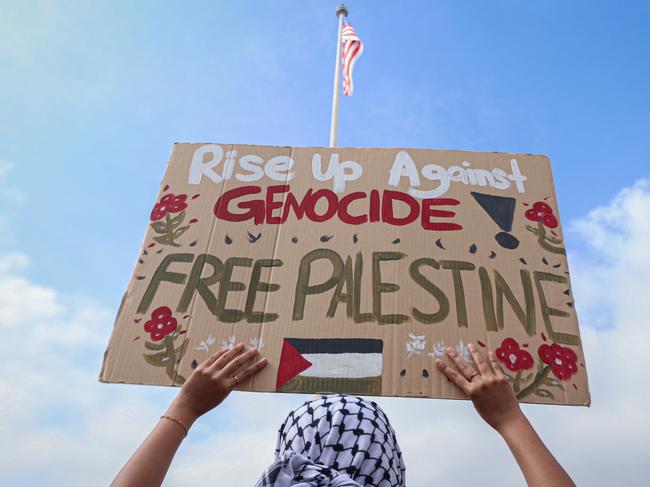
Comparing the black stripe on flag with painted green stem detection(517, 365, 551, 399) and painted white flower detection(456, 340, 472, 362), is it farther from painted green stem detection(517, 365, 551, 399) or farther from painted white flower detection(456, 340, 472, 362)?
painted green stem detection(517, 365, 551, 399)

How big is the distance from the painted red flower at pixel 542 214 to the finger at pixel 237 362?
1.66 metres

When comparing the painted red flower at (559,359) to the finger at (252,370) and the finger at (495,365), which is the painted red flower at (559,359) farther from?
the finger at (252,370)

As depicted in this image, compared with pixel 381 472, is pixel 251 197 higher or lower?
higher

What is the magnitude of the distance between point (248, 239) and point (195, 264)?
307mm

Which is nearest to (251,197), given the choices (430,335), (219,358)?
(219,358)

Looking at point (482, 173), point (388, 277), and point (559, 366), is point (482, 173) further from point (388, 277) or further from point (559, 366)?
point (559, 366)

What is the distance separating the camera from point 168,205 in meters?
2.90

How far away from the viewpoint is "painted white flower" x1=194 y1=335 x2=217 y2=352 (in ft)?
7.87

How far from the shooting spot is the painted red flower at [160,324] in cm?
245

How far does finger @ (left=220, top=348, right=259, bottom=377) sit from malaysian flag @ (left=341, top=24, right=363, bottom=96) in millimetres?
4957

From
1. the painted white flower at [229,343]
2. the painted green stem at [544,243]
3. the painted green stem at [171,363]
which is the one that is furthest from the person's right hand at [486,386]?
the painted green stem at [171,363]

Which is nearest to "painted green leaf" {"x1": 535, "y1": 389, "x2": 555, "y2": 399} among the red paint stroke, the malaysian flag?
the red paint stroke

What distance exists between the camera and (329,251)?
2.68 meters

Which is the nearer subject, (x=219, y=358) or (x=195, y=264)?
(x=219, y=358)
